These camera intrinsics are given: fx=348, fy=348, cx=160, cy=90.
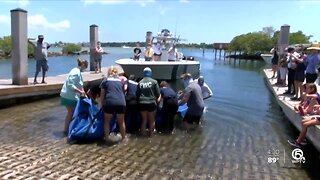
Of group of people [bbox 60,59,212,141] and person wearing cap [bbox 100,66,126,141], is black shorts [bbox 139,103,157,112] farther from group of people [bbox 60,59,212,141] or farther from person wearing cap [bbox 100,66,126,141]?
person wearing cap [bbox 100,66,126,141]

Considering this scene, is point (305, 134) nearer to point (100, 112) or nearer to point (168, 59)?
point (100, 112)

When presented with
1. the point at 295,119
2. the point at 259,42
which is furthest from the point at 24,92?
the point at 259,42

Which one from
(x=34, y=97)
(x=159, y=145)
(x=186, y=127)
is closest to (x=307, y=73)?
(x=186, y=127)

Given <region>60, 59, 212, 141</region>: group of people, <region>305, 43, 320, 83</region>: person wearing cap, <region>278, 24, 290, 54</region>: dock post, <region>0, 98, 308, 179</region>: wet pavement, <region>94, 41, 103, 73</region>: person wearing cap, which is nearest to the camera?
<region>0, 98, 308, 179</region>: wet pavement

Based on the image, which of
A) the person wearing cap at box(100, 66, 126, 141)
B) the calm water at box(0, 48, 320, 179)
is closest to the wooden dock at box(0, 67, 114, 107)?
the calm water at box(0, 48, 320, 179)

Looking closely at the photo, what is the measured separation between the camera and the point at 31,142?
25.2 feet

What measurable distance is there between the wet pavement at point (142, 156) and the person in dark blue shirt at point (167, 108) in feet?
1.07

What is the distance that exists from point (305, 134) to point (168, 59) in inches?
571

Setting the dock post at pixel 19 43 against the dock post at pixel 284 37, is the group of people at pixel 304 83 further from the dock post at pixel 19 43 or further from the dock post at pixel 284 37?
the dock post at pixel 19 43

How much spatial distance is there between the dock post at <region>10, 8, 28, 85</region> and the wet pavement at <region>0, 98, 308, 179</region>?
3.21 meters

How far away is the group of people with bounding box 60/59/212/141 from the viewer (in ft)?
25.1

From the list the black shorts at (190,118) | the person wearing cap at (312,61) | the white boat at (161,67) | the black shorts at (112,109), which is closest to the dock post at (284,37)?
the person wearing cap at (312,61)

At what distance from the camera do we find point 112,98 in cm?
750

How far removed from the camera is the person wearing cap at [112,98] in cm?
752
